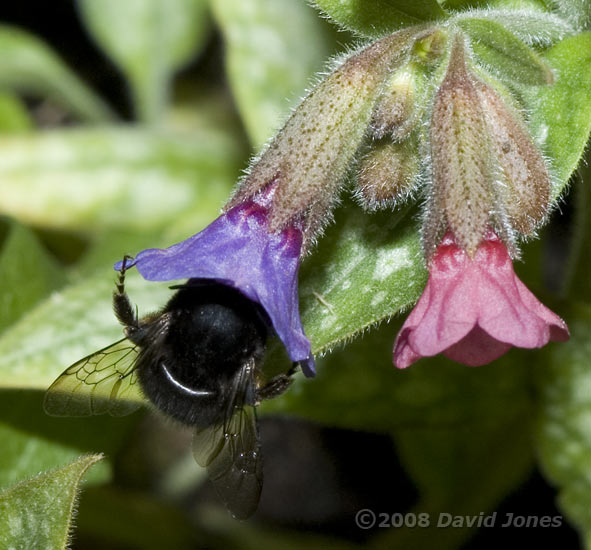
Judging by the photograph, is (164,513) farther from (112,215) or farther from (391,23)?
(391,23)

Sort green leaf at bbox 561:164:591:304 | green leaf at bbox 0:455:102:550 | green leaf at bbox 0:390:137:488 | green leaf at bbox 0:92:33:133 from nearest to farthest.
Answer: green leaf at bbox 0:455:102:550, green leaf at bbox 0:390:137:488, green leaf at bbox 561:164:591:304, green leaf at bbox 0:92:33:133

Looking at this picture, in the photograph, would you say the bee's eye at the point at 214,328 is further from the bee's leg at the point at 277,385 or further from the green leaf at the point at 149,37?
the green leaf at the point at 149,37

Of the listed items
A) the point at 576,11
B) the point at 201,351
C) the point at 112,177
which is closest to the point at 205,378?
the point at 201,351

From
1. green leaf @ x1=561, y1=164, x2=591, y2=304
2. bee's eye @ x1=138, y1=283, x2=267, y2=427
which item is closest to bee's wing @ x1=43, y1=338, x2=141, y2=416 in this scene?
bee's eye @ x1=138, y1=283, x2=267, y2=427

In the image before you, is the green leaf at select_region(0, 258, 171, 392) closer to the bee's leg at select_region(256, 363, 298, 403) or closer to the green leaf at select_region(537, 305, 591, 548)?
the bee's leg at select_region(256, 363, 298, 403)

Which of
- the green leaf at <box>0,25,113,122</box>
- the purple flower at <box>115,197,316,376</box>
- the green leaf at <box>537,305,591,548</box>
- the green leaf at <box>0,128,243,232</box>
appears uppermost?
the purple flower at <box>115,197,316,376</box>
